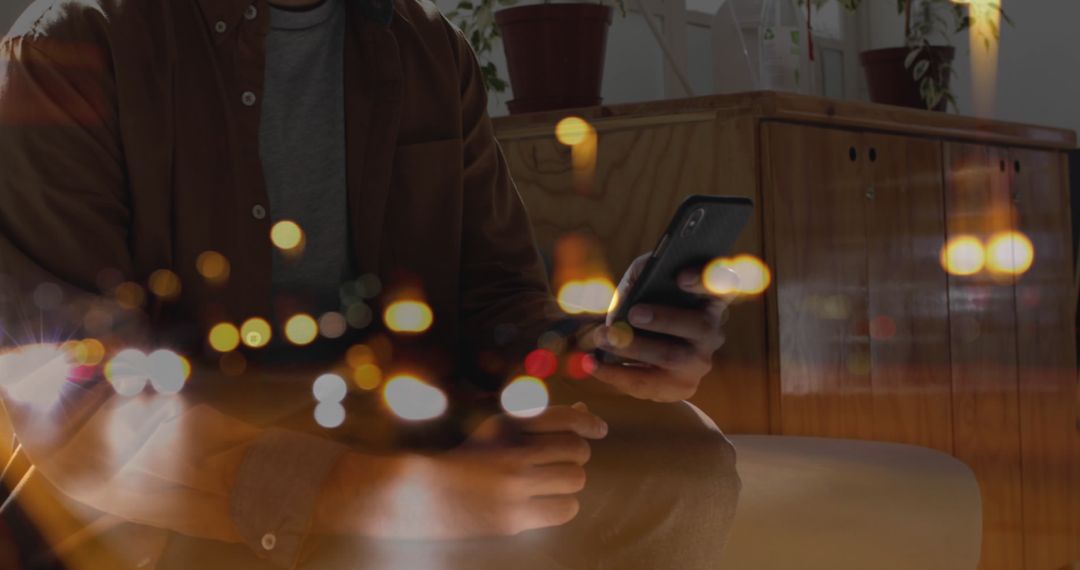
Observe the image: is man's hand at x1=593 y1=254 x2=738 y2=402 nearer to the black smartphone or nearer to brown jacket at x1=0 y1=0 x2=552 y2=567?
the black smartphone

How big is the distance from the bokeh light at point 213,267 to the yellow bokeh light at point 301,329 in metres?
0.09

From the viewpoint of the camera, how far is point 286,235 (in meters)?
1.15

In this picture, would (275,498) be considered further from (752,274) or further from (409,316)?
(752,274)

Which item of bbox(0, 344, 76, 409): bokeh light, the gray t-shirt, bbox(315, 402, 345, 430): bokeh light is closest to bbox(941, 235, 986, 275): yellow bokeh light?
the gray t-shirt

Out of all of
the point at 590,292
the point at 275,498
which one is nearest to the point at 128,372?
the point at 275,498

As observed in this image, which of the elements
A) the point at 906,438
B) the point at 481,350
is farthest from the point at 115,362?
the point at 906,438

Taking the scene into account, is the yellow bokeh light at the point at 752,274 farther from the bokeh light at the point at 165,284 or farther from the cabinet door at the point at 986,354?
the bokeh light at the point at 165,284

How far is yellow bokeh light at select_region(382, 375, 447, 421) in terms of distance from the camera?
1.11 m

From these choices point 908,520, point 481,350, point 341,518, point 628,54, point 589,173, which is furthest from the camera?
point 628,54

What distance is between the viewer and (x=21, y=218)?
2.92 feet

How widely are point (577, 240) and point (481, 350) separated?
510 mm

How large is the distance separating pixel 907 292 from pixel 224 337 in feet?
3.76

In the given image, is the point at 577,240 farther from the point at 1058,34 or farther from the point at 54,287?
→ the point at 1058,34

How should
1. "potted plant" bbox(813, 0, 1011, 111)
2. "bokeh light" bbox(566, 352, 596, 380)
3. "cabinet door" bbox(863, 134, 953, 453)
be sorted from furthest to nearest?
"potted plant" bbox(813, 0, 1011, 111) → "cabinet door" bbox(863, 134, 953, 453) → "bokeh light" bbox(566, 352, 596, 380)
